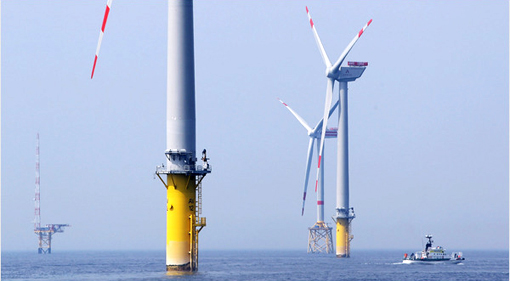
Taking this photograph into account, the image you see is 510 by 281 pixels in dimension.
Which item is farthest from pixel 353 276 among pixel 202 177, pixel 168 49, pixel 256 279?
pixel 168 49

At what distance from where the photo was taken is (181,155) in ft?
319

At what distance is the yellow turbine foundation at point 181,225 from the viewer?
97.1 meters

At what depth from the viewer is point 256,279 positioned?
387 ft

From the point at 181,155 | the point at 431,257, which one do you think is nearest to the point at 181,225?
the point at 181,155

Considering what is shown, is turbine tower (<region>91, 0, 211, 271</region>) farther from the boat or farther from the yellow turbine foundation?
the boat

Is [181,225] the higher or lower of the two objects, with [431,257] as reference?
higher

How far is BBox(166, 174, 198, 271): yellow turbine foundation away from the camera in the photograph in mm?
97062

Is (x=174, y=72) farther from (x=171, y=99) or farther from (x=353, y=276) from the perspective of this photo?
(x=353, y=276)

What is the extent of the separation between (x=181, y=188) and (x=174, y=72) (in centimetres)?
1311

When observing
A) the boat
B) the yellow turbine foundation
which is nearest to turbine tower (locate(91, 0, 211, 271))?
the yellow turbine foundation

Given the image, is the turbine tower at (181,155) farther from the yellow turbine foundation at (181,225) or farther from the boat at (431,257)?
the boat at (431,257)

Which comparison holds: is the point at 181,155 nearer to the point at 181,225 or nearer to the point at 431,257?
the point at 181,225

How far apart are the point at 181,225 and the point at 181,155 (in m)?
7.81

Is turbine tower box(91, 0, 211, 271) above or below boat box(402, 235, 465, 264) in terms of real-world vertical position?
above
